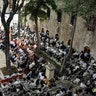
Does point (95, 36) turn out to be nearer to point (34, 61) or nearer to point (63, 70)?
point (63, 70)

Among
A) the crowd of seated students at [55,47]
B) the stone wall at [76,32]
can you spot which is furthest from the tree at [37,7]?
the crowd of seated students at [55,47]

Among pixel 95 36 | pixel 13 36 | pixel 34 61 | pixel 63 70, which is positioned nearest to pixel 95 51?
pixel 95 36

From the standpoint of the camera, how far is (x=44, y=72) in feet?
56.3

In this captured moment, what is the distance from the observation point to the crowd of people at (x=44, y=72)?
14.8 metres

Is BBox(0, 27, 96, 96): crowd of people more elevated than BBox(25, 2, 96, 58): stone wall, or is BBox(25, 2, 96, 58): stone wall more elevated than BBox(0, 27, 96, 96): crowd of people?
BBox(25, 2, 96, 58): stone wall

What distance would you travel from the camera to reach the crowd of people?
14.8m

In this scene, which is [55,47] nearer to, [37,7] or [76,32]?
[76,32]

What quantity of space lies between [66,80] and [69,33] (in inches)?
276


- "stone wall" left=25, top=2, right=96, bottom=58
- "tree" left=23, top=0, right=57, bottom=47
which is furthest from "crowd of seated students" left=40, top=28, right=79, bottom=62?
"tree" left=23, top=0, right=57, bottom=47

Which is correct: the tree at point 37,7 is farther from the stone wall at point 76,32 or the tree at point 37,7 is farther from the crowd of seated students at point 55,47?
the crowd of seated students at point 55,47

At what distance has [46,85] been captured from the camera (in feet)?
→ 51.4

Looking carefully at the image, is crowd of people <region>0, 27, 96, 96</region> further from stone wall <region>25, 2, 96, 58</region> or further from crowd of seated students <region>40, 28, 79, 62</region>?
stone wall <region>25, 2, 96, 58</region>

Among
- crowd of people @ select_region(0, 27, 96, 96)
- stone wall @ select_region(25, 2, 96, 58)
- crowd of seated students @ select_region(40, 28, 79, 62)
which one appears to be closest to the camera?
crowd of people @ select_region(0, 27, 96, 96)

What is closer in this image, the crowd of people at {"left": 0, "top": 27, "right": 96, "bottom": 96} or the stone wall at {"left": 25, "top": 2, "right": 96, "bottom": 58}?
the crowd of people at {"left": 0, "top": 27, "right": 96, "bottom": 96}
